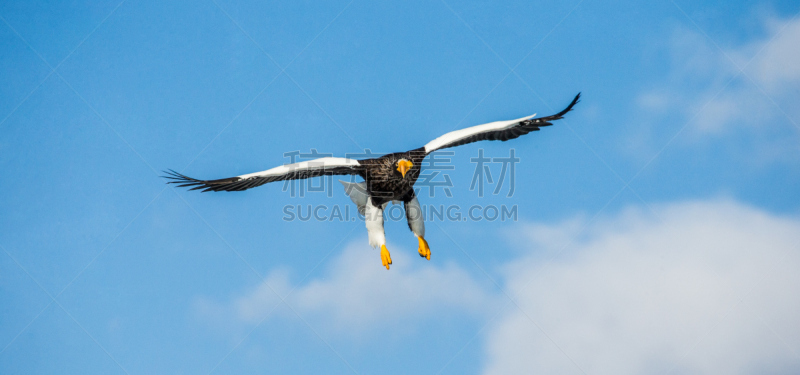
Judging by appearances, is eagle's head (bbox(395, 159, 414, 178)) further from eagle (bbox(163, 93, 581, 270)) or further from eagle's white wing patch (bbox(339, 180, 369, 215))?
eagle's white wing patch (bbox(339, 180, 369, 215))

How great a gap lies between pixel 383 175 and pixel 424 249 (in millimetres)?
2135

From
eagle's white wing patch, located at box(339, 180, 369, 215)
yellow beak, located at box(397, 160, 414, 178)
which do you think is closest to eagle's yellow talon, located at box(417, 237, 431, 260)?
eagle's white wing patch, located at box(339, 180, 369, 215)

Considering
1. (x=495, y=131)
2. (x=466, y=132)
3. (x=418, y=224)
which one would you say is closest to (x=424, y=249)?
(x=418, y=224)

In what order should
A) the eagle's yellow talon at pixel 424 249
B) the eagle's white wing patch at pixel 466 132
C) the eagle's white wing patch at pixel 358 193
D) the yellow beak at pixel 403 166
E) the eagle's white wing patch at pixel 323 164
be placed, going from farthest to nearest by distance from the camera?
the eagle's white wing patch at pixel 358 193, the eagle's yellow talon at pixel 424 249, the eagle's white wing patch at pixel 466 132, the eagle's white wing patch at pixel 323 164, the yellow beak at pixel 403 166

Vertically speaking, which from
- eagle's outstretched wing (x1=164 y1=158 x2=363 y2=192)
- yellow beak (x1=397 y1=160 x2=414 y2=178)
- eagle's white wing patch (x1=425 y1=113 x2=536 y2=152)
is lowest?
eagle's outstretched wing (x1=164 y1=158 x2=363 y2=192)

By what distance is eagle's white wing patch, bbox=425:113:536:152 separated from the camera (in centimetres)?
1489

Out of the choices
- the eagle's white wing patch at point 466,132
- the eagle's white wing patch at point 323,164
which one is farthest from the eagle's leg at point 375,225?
the eagle's white wing patch at point 466,132

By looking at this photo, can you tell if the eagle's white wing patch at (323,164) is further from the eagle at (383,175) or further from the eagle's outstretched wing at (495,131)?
the eagle's outstretched wing at (495,131)

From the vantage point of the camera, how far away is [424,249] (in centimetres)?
1520

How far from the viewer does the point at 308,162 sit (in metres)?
14.5

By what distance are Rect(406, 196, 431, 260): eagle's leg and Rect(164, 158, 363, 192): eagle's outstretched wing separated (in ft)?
4.90

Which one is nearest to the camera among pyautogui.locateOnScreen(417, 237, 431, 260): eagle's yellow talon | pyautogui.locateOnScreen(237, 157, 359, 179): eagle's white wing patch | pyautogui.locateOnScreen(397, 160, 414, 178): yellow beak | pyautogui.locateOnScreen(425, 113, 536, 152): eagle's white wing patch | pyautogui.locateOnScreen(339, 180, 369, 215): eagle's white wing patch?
pyautogui.locateOnScreen(397, 160, 414, 178): yellow beak

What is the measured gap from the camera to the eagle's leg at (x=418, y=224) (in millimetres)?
15227

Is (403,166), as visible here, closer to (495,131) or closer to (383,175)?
(383,175)
